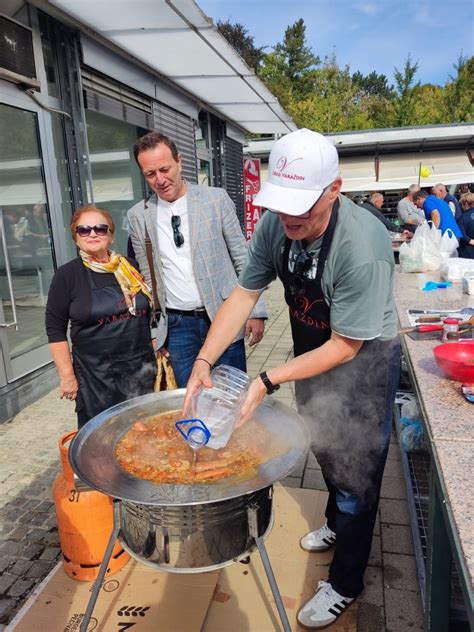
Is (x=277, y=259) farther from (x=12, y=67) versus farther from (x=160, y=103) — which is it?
(x=160, y=103)

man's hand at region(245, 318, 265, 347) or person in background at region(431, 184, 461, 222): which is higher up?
person in background at region(431, 184, 461, 222)

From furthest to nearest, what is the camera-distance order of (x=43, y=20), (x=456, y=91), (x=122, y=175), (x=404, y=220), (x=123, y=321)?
1. (x=456, y=91)
2. (x=404, y=220)
3. (x=122, y=175)
4. (x=43, y=20)
5. (x=123, y=321)

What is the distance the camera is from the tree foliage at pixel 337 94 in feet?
84.7

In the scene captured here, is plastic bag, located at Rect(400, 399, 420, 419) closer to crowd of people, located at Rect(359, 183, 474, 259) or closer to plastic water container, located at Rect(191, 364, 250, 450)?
plastic water container, located at Rect(191, 364, 250, 450)

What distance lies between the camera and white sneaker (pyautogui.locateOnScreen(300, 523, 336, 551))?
249 centimetres

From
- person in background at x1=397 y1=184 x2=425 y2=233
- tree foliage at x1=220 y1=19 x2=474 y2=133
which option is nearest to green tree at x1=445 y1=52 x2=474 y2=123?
tree foliage at x1=220 y1=19 x2=474 y2=133

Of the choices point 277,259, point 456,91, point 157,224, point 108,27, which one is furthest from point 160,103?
point 456,91

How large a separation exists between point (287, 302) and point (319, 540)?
1.37 m

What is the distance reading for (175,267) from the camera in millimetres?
2912

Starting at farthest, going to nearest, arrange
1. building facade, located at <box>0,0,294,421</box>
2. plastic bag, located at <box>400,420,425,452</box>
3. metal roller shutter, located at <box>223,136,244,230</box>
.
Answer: metal roller shutter, located at <box>223,136,244,230</box> < building facade, located at <box>0,0,294,421</box> < plastic bag, located at <box>400,420,425,452</box>

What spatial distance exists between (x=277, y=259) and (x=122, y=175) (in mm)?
5363

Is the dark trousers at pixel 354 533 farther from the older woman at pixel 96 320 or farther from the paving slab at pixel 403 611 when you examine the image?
the older woman at pixel 96 320

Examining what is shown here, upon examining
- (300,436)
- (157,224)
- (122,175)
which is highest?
(122,175)

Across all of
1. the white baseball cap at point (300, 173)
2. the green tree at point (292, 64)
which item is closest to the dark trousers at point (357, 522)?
the white baseball cap at point (300, 173)
